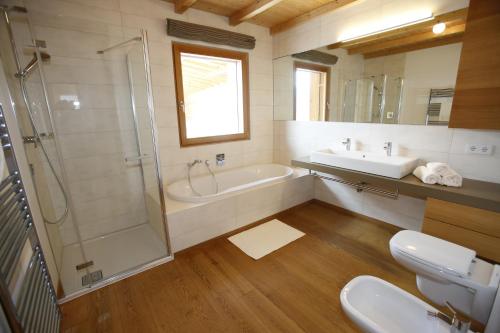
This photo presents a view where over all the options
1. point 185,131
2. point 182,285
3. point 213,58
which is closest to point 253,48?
point 213,58

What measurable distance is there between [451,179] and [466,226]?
13.9 inches

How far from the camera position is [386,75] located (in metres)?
2.34

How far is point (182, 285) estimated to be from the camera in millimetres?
1862

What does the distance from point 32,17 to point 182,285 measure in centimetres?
236

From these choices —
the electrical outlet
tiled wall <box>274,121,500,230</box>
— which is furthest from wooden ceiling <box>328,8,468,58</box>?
the electrical outlet

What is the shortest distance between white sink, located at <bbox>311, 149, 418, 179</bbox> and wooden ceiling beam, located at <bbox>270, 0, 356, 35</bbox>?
5.24ft

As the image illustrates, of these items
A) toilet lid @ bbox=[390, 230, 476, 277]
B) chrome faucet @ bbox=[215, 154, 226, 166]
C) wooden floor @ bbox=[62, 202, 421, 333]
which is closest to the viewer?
toilet lid @ bbox=[390, 230, 476, 277]

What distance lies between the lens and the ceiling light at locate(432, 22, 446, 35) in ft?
6.39

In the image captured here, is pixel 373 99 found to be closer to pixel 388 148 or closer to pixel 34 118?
pixel 388 148

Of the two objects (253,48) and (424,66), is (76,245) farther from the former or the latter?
(424,66)

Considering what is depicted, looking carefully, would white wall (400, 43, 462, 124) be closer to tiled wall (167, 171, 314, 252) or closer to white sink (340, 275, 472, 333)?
tiled wall (167, 171, 314, 252)

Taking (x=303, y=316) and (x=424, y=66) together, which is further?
(x=424, y=66)

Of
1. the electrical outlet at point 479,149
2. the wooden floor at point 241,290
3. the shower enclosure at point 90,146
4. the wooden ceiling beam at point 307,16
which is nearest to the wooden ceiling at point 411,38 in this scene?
the wooden ceiling beam at point 307,16

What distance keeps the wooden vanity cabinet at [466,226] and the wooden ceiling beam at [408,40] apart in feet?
4.52
